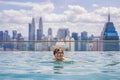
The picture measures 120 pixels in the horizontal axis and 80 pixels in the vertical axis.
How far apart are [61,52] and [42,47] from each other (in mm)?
10786

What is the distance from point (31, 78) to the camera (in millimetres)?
Answer: 5906

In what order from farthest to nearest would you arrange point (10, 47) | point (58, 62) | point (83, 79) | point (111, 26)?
point (111, 26)
point (10, 47)
point (58, 62)
point (83, 79)

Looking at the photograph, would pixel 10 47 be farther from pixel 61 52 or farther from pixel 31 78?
pixel 31 78

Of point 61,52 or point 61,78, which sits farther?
point 61,52

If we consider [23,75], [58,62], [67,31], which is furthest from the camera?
[67,31]

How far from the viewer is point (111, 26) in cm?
8862

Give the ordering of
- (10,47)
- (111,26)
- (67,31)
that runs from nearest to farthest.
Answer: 1. (10,47)
2. (67,31)
3. (111,26)

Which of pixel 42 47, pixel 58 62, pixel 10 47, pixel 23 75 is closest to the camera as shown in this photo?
pixel 23 75

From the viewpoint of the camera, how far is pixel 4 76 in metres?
6.18

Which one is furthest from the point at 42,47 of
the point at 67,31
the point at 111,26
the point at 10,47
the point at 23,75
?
the point at 111,26

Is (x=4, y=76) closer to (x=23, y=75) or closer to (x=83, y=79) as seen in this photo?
(x=23, y=75)

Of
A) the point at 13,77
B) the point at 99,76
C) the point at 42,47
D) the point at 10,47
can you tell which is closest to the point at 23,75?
the point at 13,77

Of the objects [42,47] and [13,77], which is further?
[42,47]

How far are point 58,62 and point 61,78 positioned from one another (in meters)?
3.23
